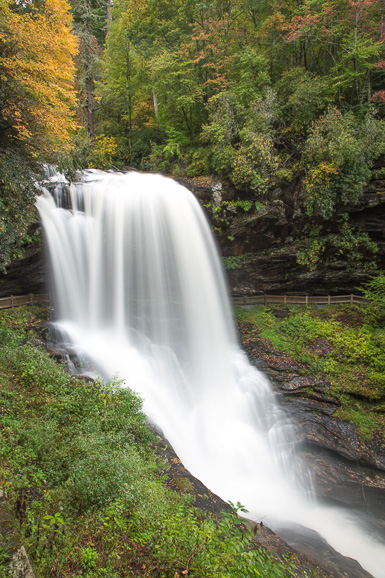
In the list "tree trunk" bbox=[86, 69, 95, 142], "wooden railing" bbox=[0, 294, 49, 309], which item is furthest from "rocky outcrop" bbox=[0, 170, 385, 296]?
"tree trunk" bbox=[86, 69, 95, 142]

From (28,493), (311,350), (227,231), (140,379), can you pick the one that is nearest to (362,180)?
(227,231)

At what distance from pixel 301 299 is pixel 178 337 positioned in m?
7.16

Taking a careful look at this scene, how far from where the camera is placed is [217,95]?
16.1 m

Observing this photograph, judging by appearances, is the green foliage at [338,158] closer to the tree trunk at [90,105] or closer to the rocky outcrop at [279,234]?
the rocky outcrop at [279,234]

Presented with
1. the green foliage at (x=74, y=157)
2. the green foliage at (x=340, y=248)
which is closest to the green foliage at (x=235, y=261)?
the green foliage at (x=340, y=248)

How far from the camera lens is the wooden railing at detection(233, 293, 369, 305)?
15.4 metres

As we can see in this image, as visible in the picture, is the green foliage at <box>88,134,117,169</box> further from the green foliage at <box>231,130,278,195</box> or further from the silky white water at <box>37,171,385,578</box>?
the green foliage at <box>231,130,278,195</box>

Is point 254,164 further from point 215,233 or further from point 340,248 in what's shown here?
point 340,248

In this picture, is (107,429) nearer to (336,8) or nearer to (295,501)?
(295,501)

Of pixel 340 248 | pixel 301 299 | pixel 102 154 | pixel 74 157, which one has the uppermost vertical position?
pixel 102 154

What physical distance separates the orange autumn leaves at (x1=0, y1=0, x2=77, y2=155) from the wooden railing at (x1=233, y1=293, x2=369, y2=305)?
11.3m

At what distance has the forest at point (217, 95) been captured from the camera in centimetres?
913

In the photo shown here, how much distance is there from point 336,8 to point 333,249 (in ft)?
39.1

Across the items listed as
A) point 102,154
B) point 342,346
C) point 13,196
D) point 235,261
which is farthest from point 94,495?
point 102,154
